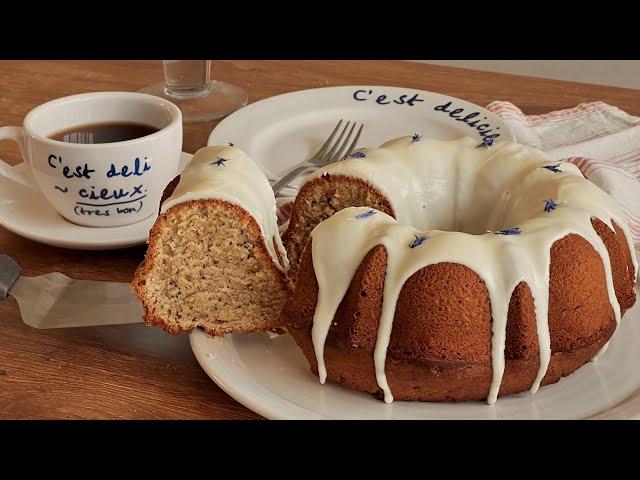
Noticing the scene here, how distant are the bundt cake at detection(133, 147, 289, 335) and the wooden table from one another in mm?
63

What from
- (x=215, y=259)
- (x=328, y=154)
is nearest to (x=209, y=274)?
(x=215, y=259)

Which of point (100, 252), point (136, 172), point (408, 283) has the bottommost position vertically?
point (100, 252)

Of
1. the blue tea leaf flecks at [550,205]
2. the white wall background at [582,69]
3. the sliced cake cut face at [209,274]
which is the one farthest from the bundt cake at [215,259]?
the white wall background at [582,69]

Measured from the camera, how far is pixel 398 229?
106 centimetres

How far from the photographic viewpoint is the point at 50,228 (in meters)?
1.40

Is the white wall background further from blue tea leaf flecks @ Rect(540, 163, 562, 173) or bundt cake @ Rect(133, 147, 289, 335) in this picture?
bundt cake @ Rect(133, 147, 289, 335)

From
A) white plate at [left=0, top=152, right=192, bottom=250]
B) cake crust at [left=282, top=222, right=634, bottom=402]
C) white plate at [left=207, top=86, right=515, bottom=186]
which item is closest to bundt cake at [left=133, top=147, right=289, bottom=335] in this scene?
cake crust at [left=282, top=222, right=634, bottom=402]

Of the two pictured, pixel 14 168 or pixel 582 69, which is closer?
pixel 14 168

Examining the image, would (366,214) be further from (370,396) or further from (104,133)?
(104,133)

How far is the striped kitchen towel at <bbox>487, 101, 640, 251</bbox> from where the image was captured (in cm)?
154

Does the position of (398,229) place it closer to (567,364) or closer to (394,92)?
(567,364)

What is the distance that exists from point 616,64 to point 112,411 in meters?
2.45

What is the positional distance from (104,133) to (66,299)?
346 mm
